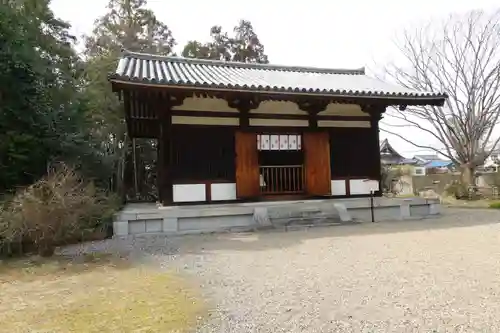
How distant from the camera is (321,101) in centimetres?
891

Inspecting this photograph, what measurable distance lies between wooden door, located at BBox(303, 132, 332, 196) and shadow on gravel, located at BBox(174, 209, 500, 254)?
142 cm

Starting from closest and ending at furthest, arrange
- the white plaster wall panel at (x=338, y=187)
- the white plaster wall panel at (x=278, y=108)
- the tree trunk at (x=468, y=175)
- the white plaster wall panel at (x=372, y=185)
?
the white plaster wall panel at (x=278, y=108) → the white plaster wall panel at (x=372, y=185) → the white plaster wall panel at (x=338, y=187) → the tree trunk at (x=468, y=175)

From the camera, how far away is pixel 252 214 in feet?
26.9

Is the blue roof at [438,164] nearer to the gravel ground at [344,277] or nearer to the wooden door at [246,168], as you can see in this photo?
A: the gravel ground at [344,277]

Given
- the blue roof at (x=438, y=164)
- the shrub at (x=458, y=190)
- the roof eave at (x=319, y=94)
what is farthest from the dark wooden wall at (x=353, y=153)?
the blue roof at (x=438, y=164)

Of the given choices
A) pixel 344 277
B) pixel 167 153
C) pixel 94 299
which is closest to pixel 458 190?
pixel 167 153

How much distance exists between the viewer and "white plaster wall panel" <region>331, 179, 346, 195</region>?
379 inches

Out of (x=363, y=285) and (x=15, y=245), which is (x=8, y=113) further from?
(x=363, y=285)

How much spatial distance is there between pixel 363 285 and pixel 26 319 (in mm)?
3048

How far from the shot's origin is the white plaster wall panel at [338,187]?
31.6 feet

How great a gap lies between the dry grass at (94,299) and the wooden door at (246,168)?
13.2 feet

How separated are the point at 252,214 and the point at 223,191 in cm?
104

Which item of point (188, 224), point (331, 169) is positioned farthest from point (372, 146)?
point (188, 224)

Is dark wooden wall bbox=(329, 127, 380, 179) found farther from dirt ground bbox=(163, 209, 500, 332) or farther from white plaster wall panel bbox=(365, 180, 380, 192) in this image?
dirt ground bbox=(163, 209, 500, 332)
